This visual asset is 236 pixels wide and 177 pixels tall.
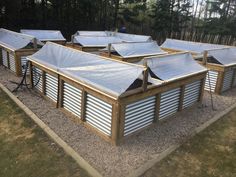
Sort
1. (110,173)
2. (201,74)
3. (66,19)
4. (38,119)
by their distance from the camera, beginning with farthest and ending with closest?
(66,19) → (201,74) → (38,119) → (110,173)

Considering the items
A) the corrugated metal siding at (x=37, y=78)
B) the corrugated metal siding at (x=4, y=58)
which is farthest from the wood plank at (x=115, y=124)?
→ the corrugated metal siding at (x=4, y=58)

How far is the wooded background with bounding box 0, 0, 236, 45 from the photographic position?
705 inches

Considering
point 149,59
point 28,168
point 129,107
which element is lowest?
point 28,168

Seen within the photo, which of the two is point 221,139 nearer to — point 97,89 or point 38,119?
point 97,89

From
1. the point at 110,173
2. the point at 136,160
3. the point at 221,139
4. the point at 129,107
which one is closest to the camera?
the point at 110,173

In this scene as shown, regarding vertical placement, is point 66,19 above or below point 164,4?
below

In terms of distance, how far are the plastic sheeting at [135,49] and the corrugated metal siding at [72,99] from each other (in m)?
3.91

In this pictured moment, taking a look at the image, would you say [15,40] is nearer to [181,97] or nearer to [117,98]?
[117,98]

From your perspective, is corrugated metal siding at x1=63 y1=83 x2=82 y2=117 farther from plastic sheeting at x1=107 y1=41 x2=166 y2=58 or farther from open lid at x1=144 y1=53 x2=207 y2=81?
plastic sheeting at x1=107 y1=41 x2=166 y2=58

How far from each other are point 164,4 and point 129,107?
1893 cm

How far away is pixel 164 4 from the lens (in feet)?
70.3

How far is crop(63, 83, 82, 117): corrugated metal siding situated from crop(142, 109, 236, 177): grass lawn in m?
2.42

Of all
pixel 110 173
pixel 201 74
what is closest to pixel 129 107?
pixel 110 173

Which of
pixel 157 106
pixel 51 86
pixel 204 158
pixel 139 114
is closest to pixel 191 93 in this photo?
pixel 157 106
